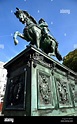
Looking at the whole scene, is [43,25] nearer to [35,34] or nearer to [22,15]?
[35,34]

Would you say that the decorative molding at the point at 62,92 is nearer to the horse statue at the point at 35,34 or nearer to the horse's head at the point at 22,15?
the horse statue at the point at 35,34

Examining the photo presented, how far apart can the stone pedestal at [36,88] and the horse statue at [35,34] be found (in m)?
1.27

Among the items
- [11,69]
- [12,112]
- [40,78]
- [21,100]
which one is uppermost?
[11,69]

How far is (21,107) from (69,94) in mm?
3300

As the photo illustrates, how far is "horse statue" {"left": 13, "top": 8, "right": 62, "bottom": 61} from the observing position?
7520 millimetres

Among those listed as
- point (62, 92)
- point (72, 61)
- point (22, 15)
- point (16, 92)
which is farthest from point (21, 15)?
point (72, 61)

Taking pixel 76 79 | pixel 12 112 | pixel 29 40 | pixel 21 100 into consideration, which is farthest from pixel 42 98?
pixel 76 79

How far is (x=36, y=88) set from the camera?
564cm

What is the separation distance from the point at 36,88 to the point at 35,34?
10.2 ft

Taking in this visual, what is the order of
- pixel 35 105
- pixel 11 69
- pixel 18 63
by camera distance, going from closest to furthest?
pixel 35 105 → pixel 18 63 → pixel 11 69

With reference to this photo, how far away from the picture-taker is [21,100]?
5648 mm

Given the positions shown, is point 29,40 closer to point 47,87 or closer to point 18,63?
point 18,63

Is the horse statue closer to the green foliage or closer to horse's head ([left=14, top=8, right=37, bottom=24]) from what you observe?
horse's head ([left=14, top=8, right=37, bottom=24])

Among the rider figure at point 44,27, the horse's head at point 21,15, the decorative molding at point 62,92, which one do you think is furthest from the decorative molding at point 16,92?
the horse's head at point 21,15
